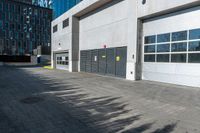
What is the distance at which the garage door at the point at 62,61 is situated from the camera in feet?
70.1

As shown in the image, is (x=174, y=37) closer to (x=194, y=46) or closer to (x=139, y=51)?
(x=194, y=46)

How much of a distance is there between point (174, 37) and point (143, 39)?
2337mm

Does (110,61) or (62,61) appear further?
(62,61)

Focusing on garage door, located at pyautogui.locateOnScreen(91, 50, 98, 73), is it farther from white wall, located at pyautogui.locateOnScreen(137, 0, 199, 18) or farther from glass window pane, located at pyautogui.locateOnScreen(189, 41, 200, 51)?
glass window pane, located at pyautogui.locateOnScreen(189, 41, 200, 51)

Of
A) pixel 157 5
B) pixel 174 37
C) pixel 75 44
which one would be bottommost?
pixel 174 37

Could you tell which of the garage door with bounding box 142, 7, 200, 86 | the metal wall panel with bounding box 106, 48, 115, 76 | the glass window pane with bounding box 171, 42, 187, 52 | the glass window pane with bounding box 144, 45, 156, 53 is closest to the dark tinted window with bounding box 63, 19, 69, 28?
the metal wall panel with bounding box 106, 48, 115, 76

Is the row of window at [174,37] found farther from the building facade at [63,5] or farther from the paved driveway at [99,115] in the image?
the building facade at [63,5]

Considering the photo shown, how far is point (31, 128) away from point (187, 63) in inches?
334

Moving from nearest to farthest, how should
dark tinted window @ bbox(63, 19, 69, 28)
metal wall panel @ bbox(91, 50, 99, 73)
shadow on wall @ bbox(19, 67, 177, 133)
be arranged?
shadow on wall @ bbox(19, 67, 177, 133) < metal wall panel @ bbox(91, 50, 99, 73) < dark tinted window @ bbox(63, 19, 69, 28)

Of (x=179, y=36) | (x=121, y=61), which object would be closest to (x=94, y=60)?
(x=121, y=61)

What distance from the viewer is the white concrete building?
8.89 m

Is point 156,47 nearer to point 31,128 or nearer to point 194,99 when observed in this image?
point 194,99

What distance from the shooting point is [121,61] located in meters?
12.8

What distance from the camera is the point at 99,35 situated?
15.9 m
